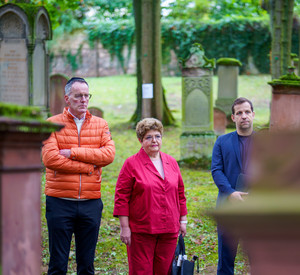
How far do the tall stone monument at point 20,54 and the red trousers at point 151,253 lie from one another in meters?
7.03

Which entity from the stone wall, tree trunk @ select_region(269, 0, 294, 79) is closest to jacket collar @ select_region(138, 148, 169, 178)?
tree trunk @ select_region(269, 0, 294, 79)

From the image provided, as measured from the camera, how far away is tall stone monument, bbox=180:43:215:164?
38.0 feet

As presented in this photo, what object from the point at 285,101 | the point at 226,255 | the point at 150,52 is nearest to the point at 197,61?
the point at 285,101

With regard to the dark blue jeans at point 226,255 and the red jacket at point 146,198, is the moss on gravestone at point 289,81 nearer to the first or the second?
the dark blue jeans at point 226,255

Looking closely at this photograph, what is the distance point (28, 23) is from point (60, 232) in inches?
292

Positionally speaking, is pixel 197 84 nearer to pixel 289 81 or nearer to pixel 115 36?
pixel 289 81

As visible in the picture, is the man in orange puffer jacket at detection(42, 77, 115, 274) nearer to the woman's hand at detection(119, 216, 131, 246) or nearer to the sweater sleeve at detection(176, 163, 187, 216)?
the woman's hand at detection(119, 216, 131, 246)

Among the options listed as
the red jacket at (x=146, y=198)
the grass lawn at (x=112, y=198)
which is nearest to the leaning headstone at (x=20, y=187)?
the grass lawn at (x=112, y=198)

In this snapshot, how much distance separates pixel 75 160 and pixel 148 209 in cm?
77

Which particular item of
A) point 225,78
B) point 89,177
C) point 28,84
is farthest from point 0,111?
point 225,78

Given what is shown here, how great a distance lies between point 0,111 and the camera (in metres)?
2.03

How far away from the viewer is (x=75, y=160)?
14.4 ft

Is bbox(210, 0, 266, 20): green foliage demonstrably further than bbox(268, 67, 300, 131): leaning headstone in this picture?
Yes

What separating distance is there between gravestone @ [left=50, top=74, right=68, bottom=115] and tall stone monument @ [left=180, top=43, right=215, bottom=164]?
4.87 metres
